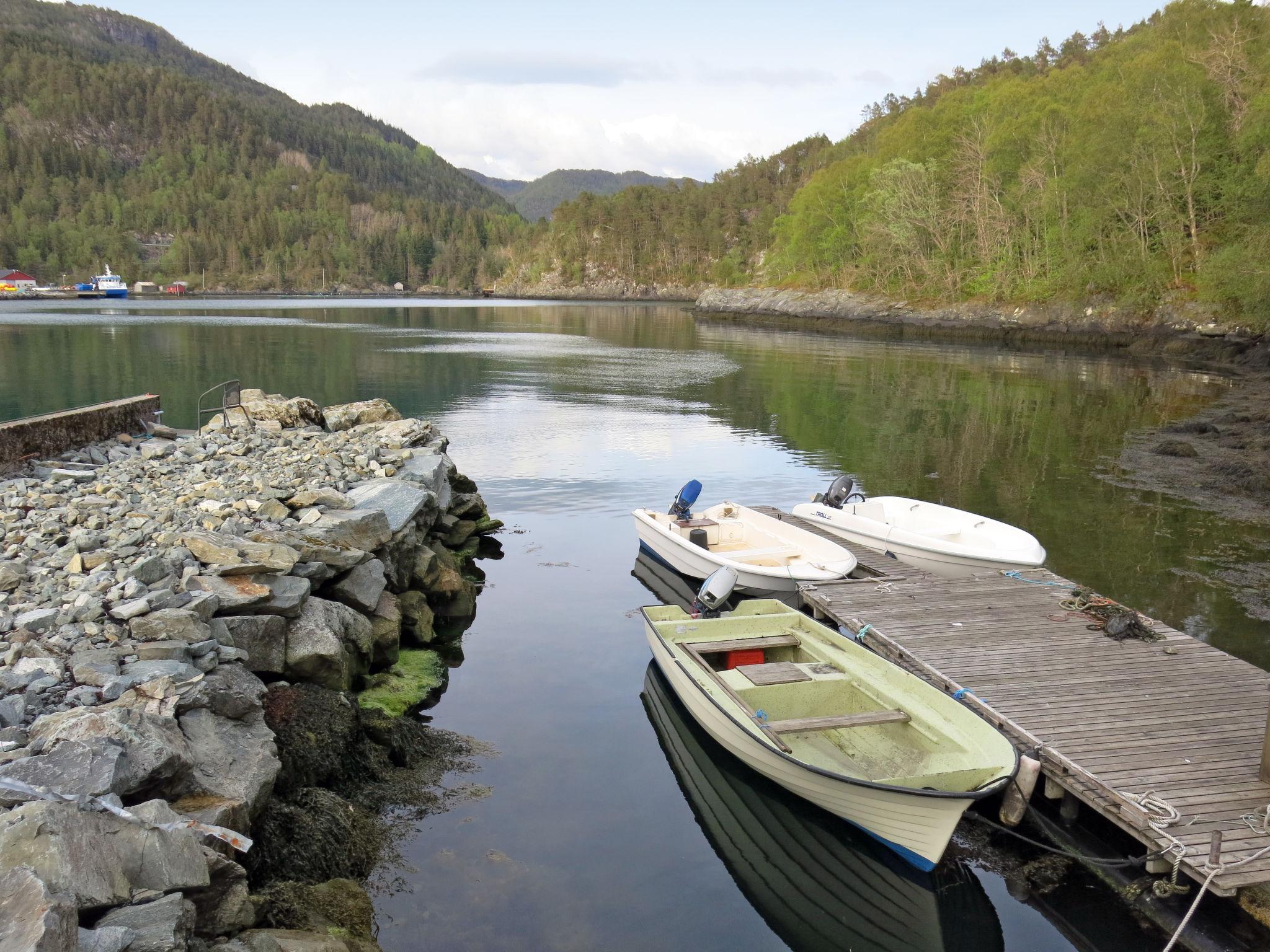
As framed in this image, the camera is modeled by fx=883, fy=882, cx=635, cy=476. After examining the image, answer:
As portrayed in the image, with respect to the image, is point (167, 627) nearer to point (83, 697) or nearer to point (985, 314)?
point (83, 697)

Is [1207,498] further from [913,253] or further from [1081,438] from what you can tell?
[913,253]

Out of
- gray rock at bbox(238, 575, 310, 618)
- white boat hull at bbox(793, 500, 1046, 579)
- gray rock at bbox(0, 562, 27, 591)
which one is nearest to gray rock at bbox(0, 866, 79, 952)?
gray rock at bbox(238, 575, 310, 618)

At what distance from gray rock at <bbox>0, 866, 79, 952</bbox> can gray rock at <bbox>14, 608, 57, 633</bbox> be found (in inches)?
143

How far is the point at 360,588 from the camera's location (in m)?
10.0

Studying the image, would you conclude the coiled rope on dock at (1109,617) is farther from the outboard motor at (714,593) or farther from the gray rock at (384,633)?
the gray rock at (384,633)

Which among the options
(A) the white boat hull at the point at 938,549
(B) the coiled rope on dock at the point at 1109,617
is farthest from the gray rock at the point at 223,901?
(A) the white boat hull at the point at 938,549

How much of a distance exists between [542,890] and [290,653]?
3.16 m

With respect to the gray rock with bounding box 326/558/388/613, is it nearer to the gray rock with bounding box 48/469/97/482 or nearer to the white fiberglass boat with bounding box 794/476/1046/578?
the gray rock with bounding box 48/469/97/482

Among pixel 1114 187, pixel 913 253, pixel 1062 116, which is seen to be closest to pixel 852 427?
pixel 1114 187

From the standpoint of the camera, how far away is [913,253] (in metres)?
78.5

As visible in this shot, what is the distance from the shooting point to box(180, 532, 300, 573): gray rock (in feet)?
27.2

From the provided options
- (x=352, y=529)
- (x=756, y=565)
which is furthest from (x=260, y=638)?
(x=756, y=565)

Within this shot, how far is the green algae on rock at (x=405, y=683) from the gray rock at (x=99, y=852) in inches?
169

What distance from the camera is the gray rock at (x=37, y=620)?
21.7ft
